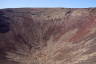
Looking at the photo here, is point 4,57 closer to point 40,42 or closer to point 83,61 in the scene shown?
point 40,42

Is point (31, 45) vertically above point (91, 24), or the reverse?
point (91, 24)

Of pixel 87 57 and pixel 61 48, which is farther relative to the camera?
pixel 61 48

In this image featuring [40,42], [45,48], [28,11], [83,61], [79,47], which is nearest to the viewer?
[83,61]

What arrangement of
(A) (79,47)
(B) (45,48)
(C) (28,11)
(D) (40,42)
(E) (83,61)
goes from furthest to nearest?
1. (C) (28,11)
2. (D) (40,42)
3. (B) (45,48)
4. (A) (79,47)
5. (E) (83,61)

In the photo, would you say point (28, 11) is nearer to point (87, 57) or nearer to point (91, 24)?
point (91, 24)

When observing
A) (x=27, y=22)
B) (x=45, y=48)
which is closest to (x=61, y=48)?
(x=45, y=48)

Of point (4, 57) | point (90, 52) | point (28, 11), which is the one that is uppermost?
point (28, 11)
